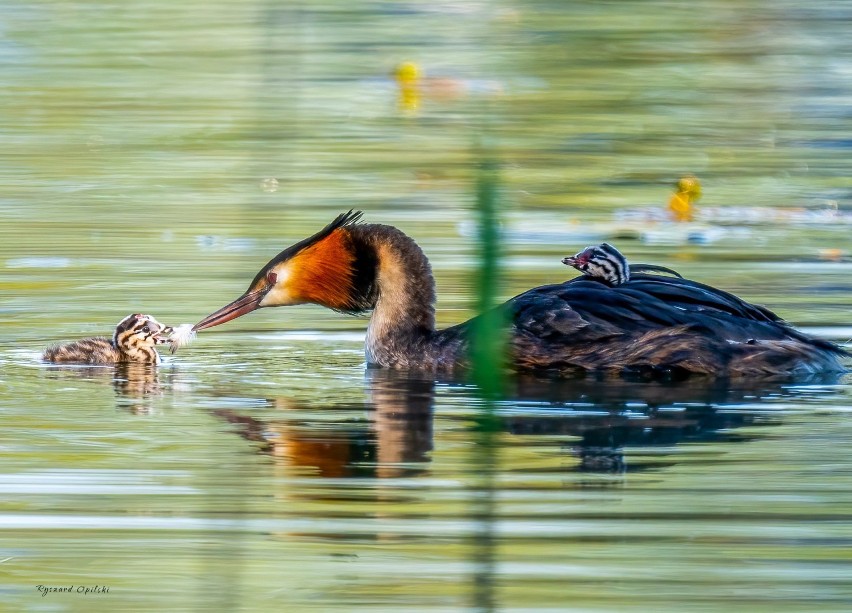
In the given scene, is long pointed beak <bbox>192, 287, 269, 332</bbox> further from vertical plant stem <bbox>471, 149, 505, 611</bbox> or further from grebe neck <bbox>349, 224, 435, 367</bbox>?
vertical plant stem <bbox>471, 149, 505, 611</bbox>

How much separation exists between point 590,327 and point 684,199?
3282mm

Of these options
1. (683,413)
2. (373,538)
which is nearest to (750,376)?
(683,413)

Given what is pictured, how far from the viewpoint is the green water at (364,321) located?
15.1 feet

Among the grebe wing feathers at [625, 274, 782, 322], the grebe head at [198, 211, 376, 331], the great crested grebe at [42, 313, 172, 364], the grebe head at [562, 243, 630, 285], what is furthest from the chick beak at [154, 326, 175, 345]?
the grebe wing feathers at [625, 274, 782, 322]

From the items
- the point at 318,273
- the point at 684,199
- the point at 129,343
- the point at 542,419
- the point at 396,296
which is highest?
the point at 684,199

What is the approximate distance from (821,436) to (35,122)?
9333 millimetres

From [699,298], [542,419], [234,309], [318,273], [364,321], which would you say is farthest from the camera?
[364,321]

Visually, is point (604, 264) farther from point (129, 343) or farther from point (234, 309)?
point (129, 343)

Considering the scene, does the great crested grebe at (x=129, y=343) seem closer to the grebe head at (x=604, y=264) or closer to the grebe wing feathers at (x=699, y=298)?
the grebe head at (x=604, y=264)

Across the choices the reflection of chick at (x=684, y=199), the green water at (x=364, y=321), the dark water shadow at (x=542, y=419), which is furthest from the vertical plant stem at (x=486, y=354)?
the reflection of chick at (x=684, y=199)

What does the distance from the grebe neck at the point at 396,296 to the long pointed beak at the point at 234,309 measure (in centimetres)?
53

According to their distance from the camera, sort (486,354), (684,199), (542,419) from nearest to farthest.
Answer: (486,354)
(542,419)
(684,199)

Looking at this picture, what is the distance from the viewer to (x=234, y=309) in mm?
8633

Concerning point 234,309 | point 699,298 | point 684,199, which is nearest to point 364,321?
point 234,309
